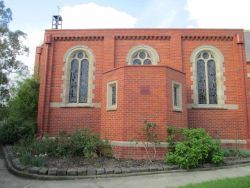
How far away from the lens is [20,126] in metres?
13.7

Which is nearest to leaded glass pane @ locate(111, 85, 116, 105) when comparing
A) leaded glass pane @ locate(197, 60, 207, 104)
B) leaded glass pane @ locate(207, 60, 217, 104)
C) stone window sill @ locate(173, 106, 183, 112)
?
stone window sill @ locate(173, 106, 183, 112)

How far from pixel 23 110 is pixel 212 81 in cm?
1272

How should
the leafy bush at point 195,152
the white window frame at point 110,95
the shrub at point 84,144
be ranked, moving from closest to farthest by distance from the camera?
the leafy bush at point 195,152, the shrub at point 84,144, the white window frame at point 110,95

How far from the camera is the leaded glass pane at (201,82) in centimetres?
1384

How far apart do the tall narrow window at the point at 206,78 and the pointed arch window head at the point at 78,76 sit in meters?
6.69

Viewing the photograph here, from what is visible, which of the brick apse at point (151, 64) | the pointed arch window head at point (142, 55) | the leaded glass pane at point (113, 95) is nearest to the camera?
the leaded glass pane at point (113, 95)

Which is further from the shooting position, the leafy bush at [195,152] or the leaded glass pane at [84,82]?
the leaded glass pane at [84,82]

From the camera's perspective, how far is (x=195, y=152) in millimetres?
8625

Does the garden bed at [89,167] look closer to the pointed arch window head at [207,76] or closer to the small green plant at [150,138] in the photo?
the small green plant at [150,138]

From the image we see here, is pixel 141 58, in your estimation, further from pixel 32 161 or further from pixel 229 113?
pixel 32 161

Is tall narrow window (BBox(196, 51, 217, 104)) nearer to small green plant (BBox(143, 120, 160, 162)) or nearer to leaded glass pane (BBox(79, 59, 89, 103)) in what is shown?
small green plant (BBox(143, 120, 160, 162))

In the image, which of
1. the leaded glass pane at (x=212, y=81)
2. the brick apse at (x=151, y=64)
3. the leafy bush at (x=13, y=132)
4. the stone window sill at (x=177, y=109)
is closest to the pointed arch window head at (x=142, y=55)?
the brick apse at (x=151, y=64)

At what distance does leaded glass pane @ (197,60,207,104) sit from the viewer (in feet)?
45.4

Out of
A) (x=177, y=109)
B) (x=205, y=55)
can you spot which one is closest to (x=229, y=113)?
(x=205, y=55)
